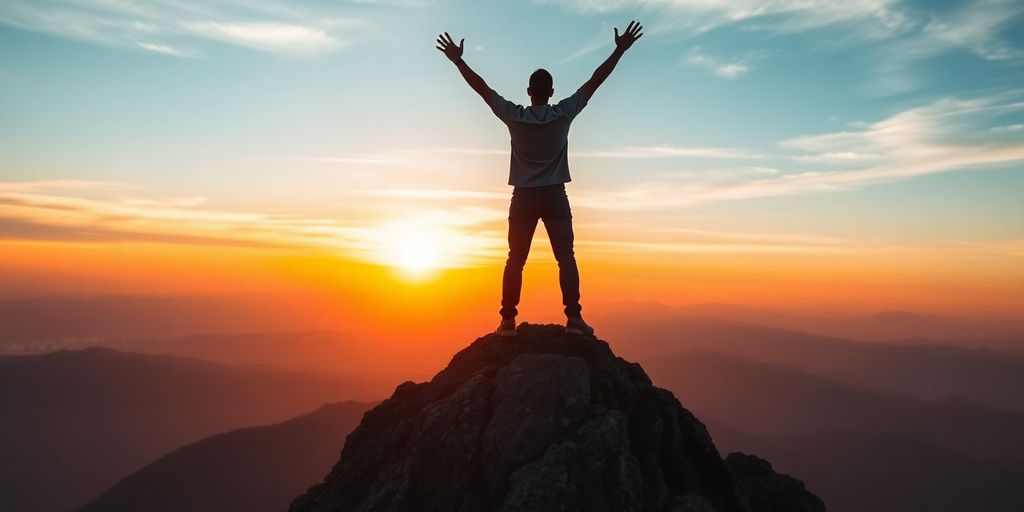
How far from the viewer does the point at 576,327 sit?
11.8 m

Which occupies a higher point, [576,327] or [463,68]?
[463,68]

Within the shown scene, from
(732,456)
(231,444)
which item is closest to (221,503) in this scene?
(231,444)

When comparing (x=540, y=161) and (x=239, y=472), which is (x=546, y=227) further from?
(x=239, y=472)

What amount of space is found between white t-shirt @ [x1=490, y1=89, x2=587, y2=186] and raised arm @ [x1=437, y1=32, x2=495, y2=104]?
192 millimetres

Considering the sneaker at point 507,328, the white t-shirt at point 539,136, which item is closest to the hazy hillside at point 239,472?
the sneaker at point 507,328

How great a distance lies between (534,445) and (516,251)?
3810mm

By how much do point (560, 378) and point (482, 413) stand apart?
1477mm

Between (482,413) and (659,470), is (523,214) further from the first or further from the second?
(659,470)

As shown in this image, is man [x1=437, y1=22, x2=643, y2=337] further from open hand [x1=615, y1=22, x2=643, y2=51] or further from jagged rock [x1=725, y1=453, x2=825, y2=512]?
jagged rock [x1=725, y1=453, x2=825, y2=512]

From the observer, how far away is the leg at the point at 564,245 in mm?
10750

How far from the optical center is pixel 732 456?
16.5 m

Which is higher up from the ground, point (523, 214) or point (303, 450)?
point (523, 214)

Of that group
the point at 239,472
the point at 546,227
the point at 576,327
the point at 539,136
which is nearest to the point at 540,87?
the point at 539,136

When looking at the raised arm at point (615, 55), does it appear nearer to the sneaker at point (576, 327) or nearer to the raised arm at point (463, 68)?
the raised arm at point (463, 68)
